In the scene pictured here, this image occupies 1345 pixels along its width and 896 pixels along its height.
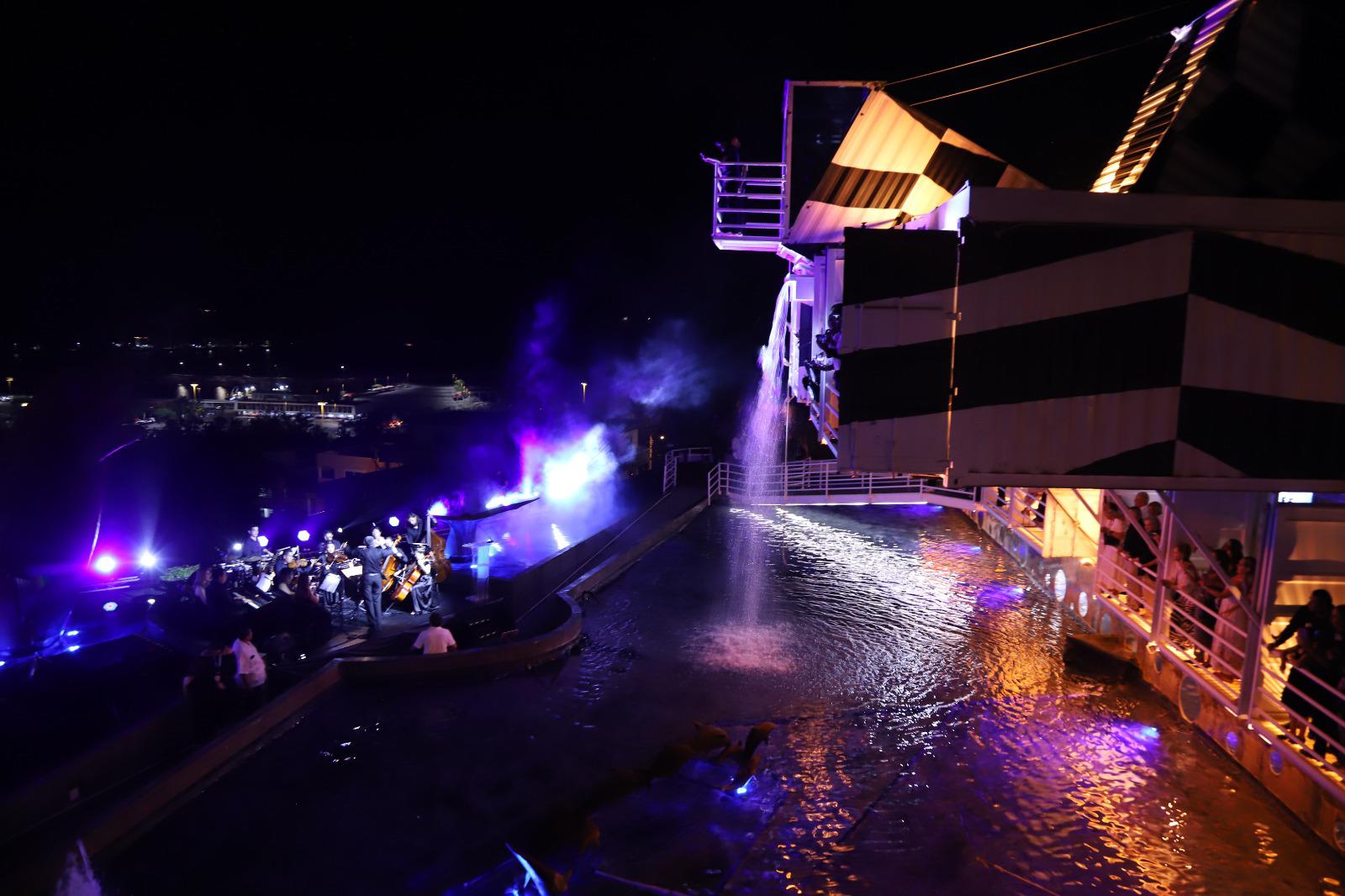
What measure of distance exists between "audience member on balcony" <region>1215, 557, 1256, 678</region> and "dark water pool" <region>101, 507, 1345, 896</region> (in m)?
0.90

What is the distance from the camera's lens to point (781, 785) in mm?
6465

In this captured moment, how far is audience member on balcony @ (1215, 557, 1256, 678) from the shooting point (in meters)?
6.87

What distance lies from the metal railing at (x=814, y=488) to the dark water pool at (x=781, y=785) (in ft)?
26.2

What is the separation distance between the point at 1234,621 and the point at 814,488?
11785mm

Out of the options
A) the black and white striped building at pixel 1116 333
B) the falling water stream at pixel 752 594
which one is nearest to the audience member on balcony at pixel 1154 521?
the black and white striped building at pixel 1116 333

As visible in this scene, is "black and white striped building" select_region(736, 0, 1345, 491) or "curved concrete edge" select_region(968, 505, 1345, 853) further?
"curved concrete edge" select_region(968, 505, 1345, 853)

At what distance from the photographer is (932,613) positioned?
1090 cm

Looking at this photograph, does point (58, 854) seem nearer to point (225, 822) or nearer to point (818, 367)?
point (225, 822)

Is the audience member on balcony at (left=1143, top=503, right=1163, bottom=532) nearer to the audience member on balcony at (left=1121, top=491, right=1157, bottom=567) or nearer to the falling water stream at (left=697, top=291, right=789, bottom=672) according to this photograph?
the audience member on balcony at (left=1121, top=491, right=1157, bottom=567)

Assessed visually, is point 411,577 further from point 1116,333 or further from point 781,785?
point 1116,333

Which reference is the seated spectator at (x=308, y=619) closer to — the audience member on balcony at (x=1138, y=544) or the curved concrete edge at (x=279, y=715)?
the curved concrete edge at (x=279, y=715)

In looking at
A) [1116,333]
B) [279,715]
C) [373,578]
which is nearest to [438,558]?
[373,578]

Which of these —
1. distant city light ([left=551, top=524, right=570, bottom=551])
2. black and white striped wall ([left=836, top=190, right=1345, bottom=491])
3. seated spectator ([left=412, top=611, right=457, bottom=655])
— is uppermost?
black and white striped wall ([left=836, top=190, right=1345, bottom=491])

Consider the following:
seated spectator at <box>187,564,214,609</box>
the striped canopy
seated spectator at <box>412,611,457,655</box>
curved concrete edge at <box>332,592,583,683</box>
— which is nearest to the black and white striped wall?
the striped canopy
